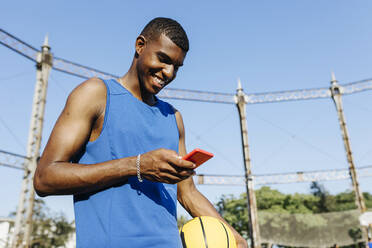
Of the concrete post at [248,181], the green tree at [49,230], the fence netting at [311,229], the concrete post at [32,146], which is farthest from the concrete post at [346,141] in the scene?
the green tree at [49,230]

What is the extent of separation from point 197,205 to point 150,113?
2.30 feet

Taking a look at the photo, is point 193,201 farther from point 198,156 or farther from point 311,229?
point 311,229

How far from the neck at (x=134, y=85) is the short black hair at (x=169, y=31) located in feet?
0.71

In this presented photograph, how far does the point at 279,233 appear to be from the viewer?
2527 cm

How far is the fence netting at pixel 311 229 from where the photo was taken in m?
24.5

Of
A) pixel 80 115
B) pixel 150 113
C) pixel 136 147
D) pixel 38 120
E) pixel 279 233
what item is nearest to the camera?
pixel 80 115

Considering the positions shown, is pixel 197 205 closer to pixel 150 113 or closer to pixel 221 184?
pixel 150 113

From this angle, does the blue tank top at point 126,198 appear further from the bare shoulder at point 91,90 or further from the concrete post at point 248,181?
the concrete post at point 248,181

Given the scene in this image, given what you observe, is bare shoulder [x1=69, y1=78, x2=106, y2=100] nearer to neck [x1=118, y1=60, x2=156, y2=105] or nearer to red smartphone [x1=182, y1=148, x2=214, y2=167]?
neck [x1=118, y1=60, x2=156, y2=105]

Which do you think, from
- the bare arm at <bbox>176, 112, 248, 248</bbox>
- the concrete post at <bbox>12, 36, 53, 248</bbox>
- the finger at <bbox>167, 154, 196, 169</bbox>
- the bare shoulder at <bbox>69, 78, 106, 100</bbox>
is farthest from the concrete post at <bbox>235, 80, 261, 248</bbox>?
the finger at <bbox>167, 154, 196, 169</bbox>

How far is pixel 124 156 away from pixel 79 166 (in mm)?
233

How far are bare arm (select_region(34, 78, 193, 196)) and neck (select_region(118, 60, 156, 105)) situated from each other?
40cm

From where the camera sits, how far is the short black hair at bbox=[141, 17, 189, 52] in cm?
181

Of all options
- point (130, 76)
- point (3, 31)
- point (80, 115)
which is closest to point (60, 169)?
point (80, 115)
